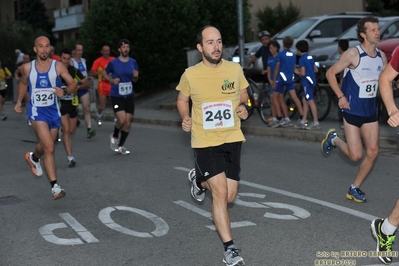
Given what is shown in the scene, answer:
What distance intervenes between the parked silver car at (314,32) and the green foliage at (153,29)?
182 inches

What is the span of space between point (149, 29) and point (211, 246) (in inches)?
768

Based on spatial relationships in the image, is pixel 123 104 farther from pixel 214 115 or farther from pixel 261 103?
pixel 214 115

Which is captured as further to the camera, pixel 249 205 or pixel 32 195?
pixel 32 195

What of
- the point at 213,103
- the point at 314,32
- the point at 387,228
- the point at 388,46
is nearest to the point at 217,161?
the point at 213,103

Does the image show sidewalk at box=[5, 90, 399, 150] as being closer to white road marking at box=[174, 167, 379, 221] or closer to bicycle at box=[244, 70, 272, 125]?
bicycle at box=[244, 70, 272, 125]

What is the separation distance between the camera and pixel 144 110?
23266mm

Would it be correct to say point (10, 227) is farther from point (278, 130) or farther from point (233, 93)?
point (278, 130)

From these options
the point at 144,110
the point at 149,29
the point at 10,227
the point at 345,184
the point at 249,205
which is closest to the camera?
the point at 10,227

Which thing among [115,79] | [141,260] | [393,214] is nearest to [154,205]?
[141,260]

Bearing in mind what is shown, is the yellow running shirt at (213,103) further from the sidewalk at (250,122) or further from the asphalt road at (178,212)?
the sidewalk at (250,122)

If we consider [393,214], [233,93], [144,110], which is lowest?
[144,110]

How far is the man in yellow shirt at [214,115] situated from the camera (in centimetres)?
647

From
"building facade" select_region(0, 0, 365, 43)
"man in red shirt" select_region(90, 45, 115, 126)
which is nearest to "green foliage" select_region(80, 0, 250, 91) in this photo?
"building facade" select_region(0, 0, 365, 43)

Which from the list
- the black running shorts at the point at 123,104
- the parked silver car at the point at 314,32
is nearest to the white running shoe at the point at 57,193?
the black running shorts at the point at 123,104
